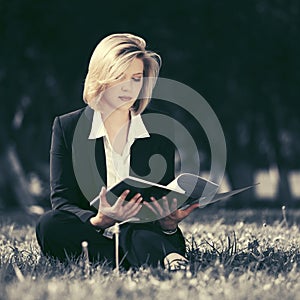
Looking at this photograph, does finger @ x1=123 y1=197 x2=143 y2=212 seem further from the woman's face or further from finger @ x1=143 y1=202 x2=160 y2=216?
the woman's face

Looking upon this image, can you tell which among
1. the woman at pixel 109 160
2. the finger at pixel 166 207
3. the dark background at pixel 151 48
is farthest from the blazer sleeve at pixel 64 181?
the dark background at pixel 151 48

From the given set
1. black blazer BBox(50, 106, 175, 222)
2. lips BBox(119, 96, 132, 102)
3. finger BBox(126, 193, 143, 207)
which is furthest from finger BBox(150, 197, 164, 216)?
lips BBox(119, 96, 132, 102)

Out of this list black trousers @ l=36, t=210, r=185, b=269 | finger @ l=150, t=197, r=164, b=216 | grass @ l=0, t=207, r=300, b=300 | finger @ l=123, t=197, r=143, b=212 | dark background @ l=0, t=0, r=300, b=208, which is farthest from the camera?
dark background @ l=0, t=0, r=300, b=208

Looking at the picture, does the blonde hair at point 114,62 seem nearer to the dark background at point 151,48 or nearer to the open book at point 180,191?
the open book at point 180,191

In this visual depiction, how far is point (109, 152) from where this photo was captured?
5043 mm

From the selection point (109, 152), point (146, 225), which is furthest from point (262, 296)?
point (109, 152)

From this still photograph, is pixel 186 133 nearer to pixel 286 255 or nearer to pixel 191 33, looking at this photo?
pixel 191 33

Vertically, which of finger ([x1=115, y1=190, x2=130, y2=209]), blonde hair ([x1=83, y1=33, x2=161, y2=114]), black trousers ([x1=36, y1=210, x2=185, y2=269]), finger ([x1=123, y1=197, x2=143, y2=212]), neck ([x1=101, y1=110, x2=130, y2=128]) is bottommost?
black trousers ([x1=36, y1=210, x2=185, y2=269])

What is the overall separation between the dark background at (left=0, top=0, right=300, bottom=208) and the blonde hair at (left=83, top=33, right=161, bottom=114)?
8.51 meters

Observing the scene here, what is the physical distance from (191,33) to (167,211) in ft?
33.0

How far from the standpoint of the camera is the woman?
15.5 ft

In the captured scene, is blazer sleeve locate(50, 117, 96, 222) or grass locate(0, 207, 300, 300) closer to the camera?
grass locate(0, 207, 300, 300)

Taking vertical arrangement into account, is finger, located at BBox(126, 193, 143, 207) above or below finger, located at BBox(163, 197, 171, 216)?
above

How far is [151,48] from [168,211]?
8.72 m
